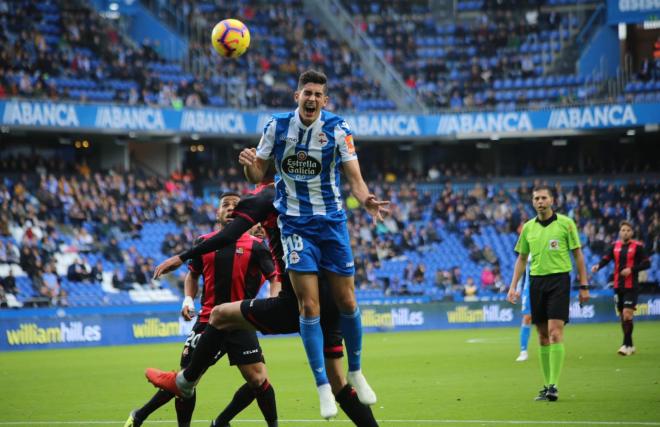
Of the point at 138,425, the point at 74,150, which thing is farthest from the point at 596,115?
the point at 138,425

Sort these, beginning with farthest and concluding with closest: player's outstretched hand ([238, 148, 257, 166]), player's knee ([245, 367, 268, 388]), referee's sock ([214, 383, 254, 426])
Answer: referee's sock ([214, 383, 254, 426]) → player's knee ([245, 367, 268, 388]) → player's outstretched hand ([238, 148, 257, 166])

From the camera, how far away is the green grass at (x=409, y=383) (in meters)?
11.7

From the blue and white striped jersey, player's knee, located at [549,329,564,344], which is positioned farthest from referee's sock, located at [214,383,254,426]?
player's knee, located at [549,329,564,344]

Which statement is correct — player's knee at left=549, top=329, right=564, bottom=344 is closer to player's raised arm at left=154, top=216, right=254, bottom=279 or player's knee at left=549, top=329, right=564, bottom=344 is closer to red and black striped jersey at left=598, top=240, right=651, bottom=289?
player's raised arm at left=154, top=216, right=254, bottom=279

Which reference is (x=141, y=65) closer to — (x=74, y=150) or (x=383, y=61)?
(x=74, y=150)

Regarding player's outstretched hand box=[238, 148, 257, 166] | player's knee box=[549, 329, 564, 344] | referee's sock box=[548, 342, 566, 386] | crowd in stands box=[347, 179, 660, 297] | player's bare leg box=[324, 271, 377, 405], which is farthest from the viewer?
crowd in stands box=[347, 179, 660, 297]

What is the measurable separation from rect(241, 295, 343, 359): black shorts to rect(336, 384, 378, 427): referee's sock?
1.06 ft

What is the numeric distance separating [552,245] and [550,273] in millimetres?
350

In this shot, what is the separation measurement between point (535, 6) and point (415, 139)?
8.96 m

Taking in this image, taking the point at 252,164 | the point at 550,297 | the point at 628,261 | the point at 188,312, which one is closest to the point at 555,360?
the point at 550,297

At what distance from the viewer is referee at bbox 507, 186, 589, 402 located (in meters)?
12.9

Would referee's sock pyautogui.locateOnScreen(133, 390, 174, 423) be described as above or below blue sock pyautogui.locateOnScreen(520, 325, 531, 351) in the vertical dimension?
above

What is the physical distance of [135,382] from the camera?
17.2 metres

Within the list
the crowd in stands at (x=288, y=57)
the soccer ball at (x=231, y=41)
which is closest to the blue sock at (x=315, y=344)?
the soccer ball at (x=231, y=41)
